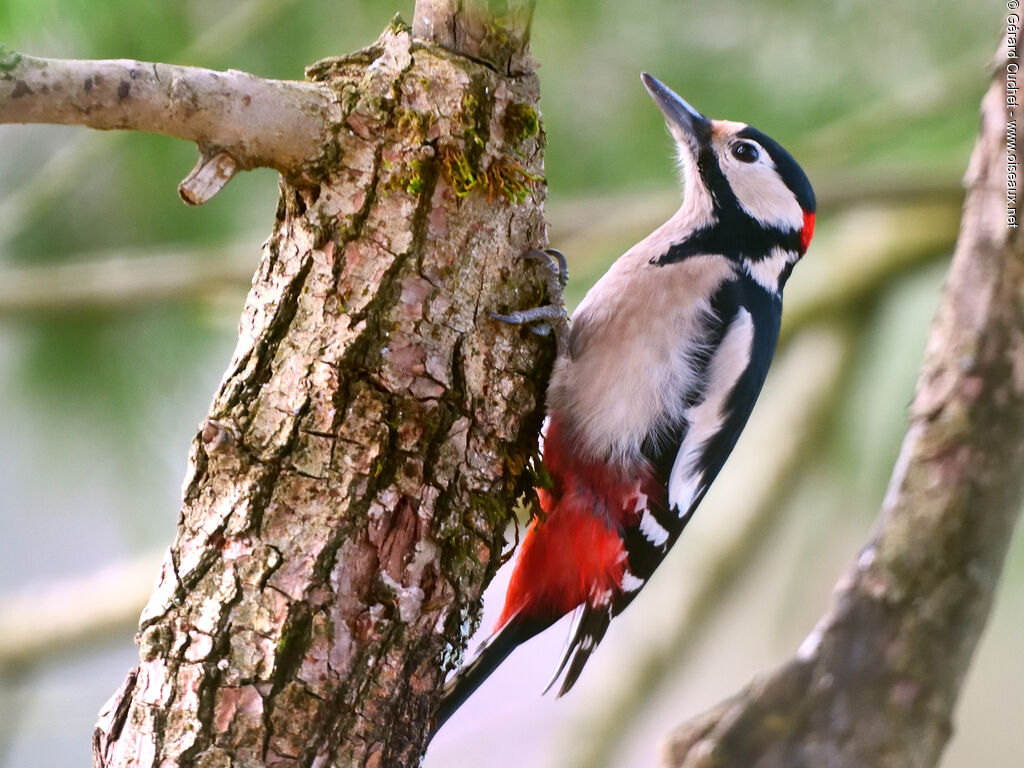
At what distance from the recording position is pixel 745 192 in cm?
152

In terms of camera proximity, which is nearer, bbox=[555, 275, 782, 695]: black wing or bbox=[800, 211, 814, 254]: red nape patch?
bbox=[555, 275, 782, 695]: black wing

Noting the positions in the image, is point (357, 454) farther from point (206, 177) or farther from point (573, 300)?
point (573, 300)

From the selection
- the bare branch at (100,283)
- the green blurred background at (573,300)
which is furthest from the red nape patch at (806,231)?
the bare branch at (100,283)

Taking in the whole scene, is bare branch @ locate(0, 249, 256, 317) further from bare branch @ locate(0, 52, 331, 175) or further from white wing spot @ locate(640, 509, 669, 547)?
white wing spot @ locate(640, 509, 669, 547)

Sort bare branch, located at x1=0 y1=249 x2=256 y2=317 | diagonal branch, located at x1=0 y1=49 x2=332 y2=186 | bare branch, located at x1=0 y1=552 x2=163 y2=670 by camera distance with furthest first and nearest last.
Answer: bare branch, located at x1=0 y1=552 x2=163 y2=670 < bare branch, located at x1=0 y1=249 x2=256 y2=317 < diagonal branch, located at x1=0 y1=49 x2=332 y2=186

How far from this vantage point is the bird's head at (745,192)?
1.46m

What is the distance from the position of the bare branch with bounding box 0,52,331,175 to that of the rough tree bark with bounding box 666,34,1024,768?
85 centimetres

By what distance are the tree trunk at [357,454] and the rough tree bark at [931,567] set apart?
450 mm

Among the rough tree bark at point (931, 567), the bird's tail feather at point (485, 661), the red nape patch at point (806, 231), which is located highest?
the red nape patch at point (806, 231)

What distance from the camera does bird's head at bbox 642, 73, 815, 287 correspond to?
1.46 m

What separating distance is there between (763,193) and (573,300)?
0.85 meters

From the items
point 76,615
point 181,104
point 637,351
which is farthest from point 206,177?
point 76,615

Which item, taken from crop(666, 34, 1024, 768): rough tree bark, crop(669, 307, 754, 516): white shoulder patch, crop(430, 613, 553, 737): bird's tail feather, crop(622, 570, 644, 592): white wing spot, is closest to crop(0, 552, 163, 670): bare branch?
crop(430, 613, 553, 737): bird's tail feather

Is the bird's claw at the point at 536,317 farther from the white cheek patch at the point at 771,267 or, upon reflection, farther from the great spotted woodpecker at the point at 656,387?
the white cheek patch at the point at 771,267
